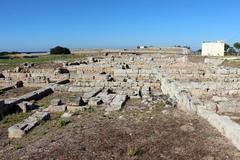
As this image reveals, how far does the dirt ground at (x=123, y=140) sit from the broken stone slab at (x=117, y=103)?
116 centimetres

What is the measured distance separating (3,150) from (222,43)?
2696 inches

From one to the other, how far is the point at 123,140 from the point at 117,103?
5044mm

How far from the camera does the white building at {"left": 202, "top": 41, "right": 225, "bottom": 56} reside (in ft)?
228

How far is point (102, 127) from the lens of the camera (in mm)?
8734

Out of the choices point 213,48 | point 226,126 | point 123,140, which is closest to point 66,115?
point 123,140

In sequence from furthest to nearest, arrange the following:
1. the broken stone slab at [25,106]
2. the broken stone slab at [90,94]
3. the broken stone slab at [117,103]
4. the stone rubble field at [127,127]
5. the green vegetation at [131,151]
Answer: the broken stone slab at [90,94] < the broken stone slab at [25,106] < the broken stone slab at [117,103] < the stone rubble field at [127,127] < the green vegetation at [131,151]

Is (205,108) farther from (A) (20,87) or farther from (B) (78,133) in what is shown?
(A) (20,87)

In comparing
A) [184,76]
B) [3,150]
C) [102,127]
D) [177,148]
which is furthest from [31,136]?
[184,76]

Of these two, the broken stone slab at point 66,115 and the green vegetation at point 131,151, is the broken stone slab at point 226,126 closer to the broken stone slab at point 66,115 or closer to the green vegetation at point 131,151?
the green vegetation at point 131,151

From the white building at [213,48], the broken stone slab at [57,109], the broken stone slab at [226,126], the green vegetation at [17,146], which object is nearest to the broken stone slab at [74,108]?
the broken stone slab at [57,109]

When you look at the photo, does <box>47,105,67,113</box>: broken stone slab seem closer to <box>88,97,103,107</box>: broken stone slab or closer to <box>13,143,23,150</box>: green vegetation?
<box>88,97,103,107</box>: broken stone slab

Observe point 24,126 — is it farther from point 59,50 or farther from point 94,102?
point 59,50

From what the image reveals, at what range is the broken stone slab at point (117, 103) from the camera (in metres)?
11.5

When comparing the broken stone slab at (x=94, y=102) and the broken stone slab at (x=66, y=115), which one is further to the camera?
the broken stone slab at (x=94, y=102)
